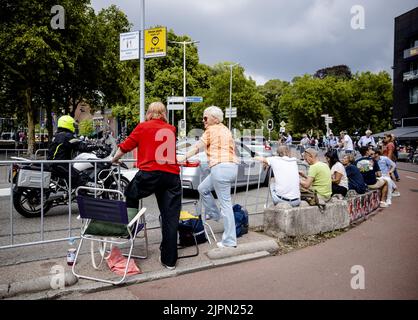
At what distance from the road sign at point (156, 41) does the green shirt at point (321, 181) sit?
6.97 meters

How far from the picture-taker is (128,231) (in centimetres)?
420

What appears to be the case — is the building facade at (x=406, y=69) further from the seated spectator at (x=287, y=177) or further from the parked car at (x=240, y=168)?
the seated spectator at (x=287, y=177)

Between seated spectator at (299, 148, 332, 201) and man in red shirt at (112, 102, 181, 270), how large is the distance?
3.21 m

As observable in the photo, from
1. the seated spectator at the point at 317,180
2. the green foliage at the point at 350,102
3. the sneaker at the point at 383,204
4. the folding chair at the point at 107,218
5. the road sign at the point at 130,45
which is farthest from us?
the green foliage at the point at 350,102

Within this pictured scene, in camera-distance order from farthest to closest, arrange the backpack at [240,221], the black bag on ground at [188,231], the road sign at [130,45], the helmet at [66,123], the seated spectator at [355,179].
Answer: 1. the road sign at [130,45]
2. the seated spectator at [355,179]
3. the helmet at [66,123]
4. the backpack at [240,221]
5. the black bag on ground at [188,231]

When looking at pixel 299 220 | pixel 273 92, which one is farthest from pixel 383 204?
pixel 273 92

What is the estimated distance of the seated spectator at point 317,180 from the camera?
7094mm

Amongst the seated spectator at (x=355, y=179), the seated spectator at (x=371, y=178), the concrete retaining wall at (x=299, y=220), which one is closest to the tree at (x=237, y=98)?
the seated spectator at (x=371, y=178)

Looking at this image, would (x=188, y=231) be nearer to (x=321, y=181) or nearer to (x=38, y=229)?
(x=38, y=229)

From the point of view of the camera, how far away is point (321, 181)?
7191mm

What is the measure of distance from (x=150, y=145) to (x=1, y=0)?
2063 centimetres

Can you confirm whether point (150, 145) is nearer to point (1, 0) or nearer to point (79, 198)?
point (79, 198)

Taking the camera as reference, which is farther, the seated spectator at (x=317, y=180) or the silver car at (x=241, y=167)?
the silver car at (x=241, y=167)
